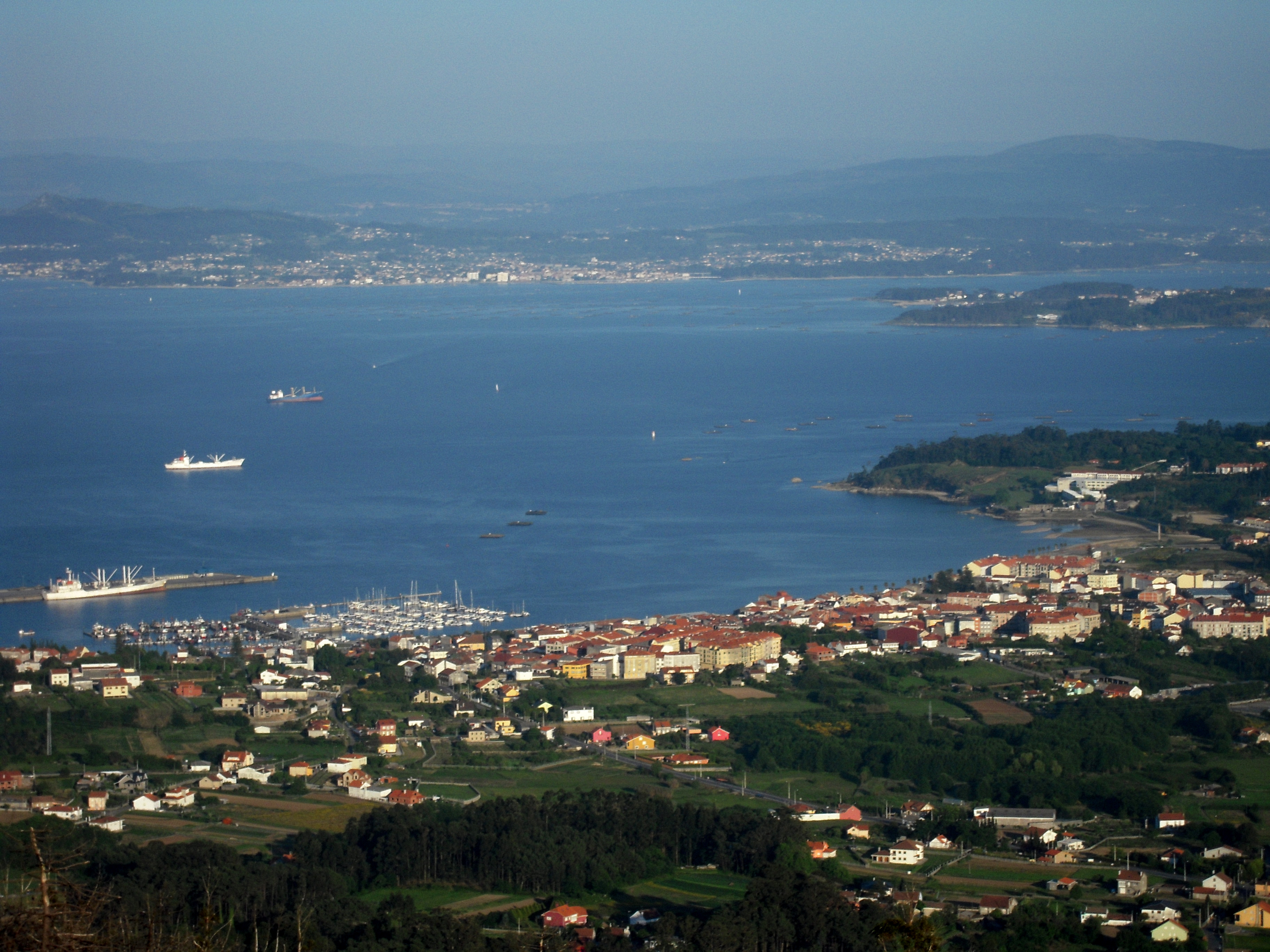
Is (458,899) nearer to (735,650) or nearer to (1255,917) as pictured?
(1255,917)

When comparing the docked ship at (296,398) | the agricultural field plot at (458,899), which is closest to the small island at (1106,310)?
the docked ship at (296,398)

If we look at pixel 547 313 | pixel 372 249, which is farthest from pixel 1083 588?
pixel 372 249

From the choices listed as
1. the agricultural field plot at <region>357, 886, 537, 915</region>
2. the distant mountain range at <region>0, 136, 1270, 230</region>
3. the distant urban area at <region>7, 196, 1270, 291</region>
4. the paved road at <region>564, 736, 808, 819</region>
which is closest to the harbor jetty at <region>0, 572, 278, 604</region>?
the paved road at <region>564, 736, 808, 819</region>

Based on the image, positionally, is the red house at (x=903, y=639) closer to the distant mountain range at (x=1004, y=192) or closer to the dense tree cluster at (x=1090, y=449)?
the dense tree cluster at (x=1090, y=449)

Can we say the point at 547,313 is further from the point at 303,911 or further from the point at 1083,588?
the point at 303,911

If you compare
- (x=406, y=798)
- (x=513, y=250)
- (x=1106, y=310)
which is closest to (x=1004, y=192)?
(x=513, y=250)
